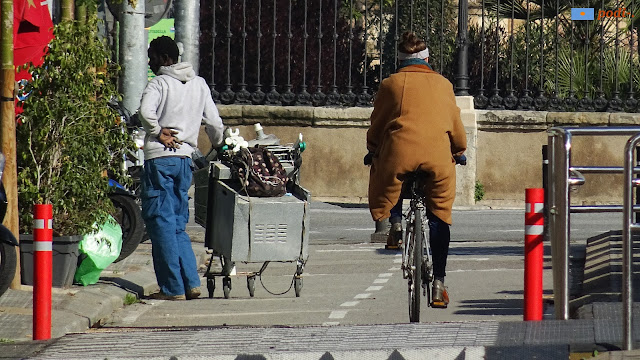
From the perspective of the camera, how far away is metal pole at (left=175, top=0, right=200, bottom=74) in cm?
1432

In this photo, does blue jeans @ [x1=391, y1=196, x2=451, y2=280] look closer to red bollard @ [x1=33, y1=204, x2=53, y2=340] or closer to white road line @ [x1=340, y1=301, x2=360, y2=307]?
white road line @ [x1=340, y1=301, x2=360, y2=307]

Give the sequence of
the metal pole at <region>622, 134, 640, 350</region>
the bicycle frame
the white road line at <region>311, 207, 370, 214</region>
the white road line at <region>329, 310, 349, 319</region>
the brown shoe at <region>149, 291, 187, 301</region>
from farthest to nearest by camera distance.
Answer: the white road line at <region>311, 207, 370, 214</region>
the brown shoe at <region>149, 291, 187, 301</region>
the white road line at <region>329, 310, 349, 319</region>
the bicycle frame
the metal pole at <region>622, 134, 640, 350</region>

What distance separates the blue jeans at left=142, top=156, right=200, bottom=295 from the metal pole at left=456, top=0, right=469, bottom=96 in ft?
29.6

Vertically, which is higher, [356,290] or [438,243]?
[438,243]

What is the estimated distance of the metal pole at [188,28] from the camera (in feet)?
47.0

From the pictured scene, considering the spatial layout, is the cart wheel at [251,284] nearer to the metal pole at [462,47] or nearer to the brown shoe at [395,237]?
the brown shoe at [395,237]

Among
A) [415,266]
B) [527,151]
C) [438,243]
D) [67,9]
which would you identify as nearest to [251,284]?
[438,243]

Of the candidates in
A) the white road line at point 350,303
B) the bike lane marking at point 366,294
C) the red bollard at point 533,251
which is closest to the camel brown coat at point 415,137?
the bike lane marking at point 366,294

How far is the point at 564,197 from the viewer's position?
7.03 meters

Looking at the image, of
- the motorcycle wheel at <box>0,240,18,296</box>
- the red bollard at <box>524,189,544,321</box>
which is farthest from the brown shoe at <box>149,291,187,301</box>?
the red bollard at <box>524,189,544,321</box>

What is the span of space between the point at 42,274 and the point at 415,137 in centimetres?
225

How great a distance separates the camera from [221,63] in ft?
74.1

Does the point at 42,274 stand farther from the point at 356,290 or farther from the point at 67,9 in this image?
the point at 67,9

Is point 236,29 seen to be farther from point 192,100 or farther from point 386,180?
point 386,180
